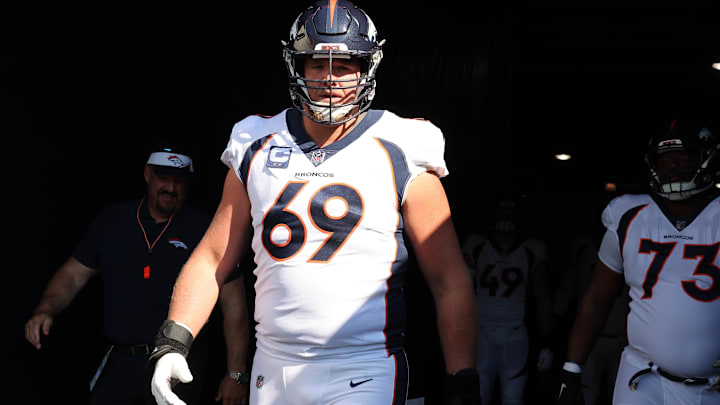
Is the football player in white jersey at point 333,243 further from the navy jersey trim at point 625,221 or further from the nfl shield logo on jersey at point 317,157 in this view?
the navy jersey trim at point 625,221

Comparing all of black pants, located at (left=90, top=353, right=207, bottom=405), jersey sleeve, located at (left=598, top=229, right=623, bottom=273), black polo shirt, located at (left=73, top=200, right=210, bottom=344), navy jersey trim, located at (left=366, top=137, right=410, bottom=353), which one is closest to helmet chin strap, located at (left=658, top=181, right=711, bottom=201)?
jersey sleeve, located at (left=598, top=229, right=623, bottom=273)

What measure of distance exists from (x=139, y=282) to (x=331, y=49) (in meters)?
2.36

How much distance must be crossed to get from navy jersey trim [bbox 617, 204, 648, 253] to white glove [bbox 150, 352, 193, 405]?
2.36 metres

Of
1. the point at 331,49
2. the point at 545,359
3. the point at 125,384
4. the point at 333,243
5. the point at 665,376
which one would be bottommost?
the point at 545,359

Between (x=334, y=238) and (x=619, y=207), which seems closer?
(x=334, y=238)

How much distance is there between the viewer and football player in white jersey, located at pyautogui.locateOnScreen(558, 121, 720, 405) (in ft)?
10.7

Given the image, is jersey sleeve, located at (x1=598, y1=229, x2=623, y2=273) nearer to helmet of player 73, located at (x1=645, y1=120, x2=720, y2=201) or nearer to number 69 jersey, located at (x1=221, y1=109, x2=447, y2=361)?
helmet of player 73, located at (x1=645, y1=120, x2=720, y2=201)

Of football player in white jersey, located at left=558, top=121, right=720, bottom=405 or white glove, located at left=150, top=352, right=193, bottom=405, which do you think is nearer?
white glove, located at left=150, top=352, right=193, bottom=405

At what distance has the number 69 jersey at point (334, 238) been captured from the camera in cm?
226

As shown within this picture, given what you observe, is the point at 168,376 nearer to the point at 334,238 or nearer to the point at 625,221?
the point at 334,238

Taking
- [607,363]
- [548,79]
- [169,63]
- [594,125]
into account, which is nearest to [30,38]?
[169,63]

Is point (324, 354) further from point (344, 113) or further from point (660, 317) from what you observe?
point (660, 317)

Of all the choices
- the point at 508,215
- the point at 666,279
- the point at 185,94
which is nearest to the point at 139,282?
the point at 185,94

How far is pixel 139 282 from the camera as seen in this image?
4129mm
